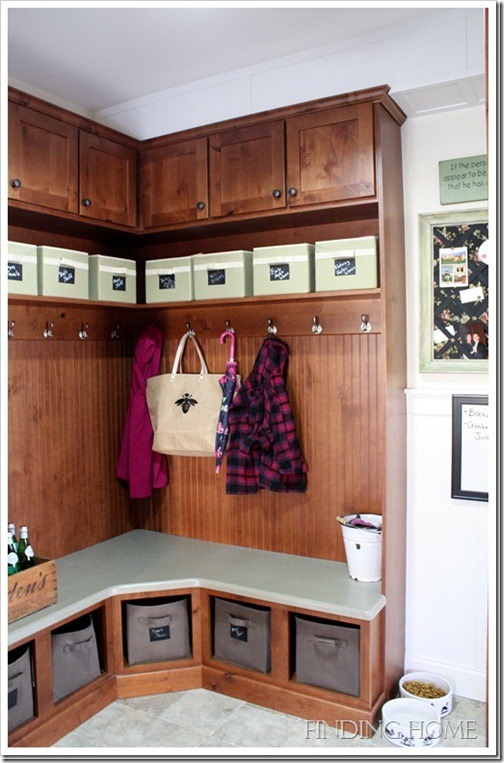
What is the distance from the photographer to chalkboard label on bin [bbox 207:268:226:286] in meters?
3.03

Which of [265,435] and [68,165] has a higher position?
[68,165]

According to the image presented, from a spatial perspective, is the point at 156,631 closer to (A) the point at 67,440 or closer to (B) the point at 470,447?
(A) the point at 67,440

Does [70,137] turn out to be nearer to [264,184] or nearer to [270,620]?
[264,184]

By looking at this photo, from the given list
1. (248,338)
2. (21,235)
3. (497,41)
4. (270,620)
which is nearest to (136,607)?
(270,620)

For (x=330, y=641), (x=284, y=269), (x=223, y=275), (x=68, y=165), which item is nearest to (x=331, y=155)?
(x=284, y=269)

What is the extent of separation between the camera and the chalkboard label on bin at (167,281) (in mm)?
3191

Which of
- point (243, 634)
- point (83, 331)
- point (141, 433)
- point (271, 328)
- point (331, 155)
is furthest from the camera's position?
point (141, 433)

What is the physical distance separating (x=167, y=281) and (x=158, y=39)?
1060mm

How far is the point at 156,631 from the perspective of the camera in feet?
9.48

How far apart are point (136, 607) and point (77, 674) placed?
0.36m

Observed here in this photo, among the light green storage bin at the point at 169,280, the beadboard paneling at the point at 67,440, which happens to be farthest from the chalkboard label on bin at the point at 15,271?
the light green storage bin at the point at 169,280

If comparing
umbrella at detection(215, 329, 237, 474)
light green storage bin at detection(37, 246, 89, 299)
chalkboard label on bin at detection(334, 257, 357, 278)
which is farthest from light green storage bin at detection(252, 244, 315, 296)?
light green storage bin at detection(37, 246, 89, 299)

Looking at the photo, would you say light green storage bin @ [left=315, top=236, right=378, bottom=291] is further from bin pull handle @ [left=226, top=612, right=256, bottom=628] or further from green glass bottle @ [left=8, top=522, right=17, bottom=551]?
green glass bottle @ [left=8, top=522, right=17, bottom=551]

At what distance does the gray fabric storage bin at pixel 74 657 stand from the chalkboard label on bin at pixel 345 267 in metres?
1.82
